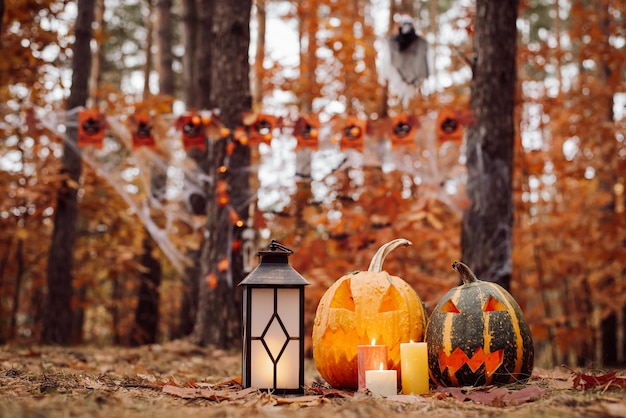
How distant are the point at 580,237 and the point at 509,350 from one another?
28.0ft

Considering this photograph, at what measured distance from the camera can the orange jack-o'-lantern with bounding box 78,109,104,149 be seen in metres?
6.86

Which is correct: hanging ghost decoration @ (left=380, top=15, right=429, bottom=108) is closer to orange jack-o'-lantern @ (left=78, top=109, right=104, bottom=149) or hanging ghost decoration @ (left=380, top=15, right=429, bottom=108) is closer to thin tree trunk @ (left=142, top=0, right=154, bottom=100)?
orange jack-o'-lantern @ (left=78, top=109, right=104, bottom=149)

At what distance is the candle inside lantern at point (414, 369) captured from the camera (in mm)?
2869

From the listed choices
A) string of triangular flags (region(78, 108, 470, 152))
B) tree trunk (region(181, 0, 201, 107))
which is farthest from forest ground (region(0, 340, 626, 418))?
tree trunk (region(181, 0, 201, 107))

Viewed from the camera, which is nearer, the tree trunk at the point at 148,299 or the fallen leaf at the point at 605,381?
the fallen leaf at the point at 605,381

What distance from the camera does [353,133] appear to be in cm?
677

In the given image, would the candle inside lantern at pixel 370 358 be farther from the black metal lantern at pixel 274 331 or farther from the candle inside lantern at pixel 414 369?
the black metal lantern at pixel 274 331

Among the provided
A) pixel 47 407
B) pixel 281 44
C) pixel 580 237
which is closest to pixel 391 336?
pixel 47 407

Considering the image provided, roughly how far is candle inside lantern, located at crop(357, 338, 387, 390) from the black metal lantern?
28 cm

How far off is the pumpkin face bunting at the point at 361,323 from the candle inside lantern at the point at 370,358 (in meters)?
0.21

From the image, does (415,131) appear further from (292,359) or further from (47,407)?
(47,407)

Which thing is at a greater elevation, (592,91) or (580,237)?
(592,91)

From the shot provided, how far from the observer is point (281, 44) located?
14.5 metres

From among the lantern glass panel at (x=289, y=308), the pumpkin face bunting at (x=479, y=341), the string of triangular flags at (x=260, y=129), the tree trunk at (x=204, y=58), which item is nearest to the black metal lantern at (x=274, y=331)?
the lantern glass panel at (x=289, y=308)
